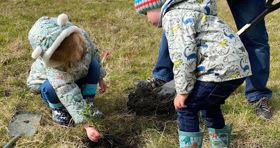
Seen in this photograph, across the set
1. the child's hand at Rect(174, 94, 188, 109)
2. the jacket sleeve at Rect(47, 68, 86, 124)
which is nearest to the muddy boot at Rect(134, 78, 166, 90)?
the jacket sleeve at Rect(47, 68, 86, 124)

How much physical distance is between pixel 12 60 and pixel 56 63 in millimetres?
2017

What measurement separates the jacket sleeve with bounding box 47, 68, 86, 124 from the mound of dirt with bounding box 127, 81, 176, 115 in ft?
2.04

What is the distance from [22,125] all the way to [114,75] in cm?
130

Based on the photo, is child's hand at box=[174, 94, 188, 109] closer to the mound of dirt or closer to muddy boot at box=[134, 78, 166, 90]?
the mound of dirt

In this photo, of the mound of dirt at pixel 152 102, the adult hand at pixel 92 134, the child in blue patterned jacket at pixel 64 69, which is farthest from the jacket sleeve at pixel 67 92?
the mound of dirt at pixel 152 102

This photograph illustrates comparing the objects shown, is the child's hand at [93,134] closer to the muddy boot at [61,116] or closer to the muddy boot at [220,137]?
the muddy boot at [61,116]

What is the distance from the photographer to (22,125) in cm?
366

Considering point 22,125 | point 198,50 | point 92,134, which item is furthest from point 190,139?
point 22,125

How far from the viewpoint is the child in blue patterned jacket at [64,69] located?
312 cm

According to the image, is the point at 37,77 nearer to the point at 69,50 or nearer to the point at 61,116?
the point at 61,116

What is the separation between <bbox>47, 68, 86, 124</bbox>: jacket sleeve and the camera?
3.32 meters

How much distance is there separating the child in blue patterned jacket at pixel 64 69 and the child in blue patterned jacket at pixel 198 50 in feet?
2.19

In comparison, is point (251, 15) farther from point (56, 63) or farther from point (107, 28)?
point (107, 28)

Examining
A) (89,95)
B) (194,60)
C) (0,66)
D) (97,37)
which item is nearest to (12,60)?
(0,66)
